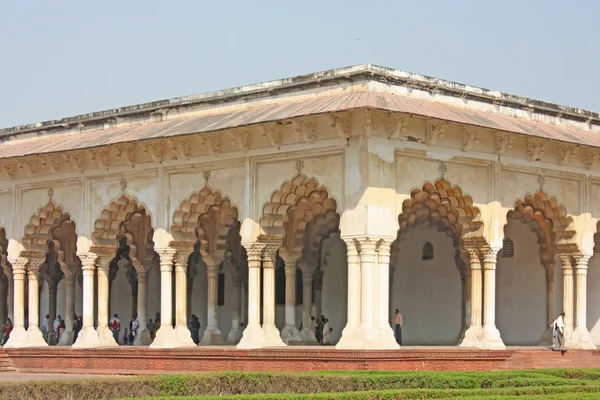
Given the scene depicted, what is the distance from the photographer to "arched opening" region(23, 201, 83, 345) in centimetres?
2531

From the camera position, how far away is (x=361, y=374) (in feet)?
55.0

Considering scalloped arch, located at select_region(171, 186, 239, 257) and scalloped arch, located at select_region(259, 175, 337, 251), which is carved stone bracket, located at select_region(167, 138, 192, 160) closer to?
scalloped arch, located at select_region(171, 186, 239, 257)

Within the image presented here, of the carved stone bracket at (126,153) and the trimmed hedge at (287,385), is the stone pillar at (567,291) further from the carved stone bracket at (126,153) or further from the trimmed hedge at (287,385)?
the carved stone bracket at (126,153)

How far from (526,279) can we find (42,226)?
967 centimetres

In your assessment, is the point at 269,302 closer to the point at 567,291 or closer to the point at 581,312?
the point at 567,291

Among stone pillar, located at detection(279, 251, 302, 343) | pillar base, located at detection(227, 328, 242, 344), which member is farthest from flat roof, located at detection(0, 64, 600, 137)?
pillar base, located at detection(227, 328, 242, 344)

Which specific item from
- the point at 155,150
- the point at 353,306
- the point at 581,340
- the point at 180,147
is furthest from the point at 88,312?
the point at 581,340

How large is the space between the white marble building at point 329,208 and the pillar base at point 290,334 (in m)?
0.03

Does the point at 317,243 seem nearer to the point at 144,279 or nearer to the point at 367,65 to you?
the point at 144,279

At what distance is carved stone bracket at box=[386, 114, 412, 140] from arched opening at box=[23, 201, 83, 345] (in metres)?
7.82

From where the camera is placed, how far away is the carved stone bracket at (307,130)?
20156 millimetres

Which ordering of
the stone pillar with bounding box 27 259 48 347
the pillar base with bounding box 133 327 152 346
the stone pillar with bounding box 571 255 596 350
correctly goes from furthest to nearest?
the pillar base with bounding box 133 327 152 346
the stone pillar with bounding box 27 259 48 347
the stone pillar with bounding box 571 255 596 350

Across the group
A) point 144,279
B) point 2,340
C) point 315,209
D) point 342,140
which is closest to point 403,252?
point 315,209

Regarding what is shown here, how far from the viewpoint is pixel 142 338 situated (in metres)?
26.8
